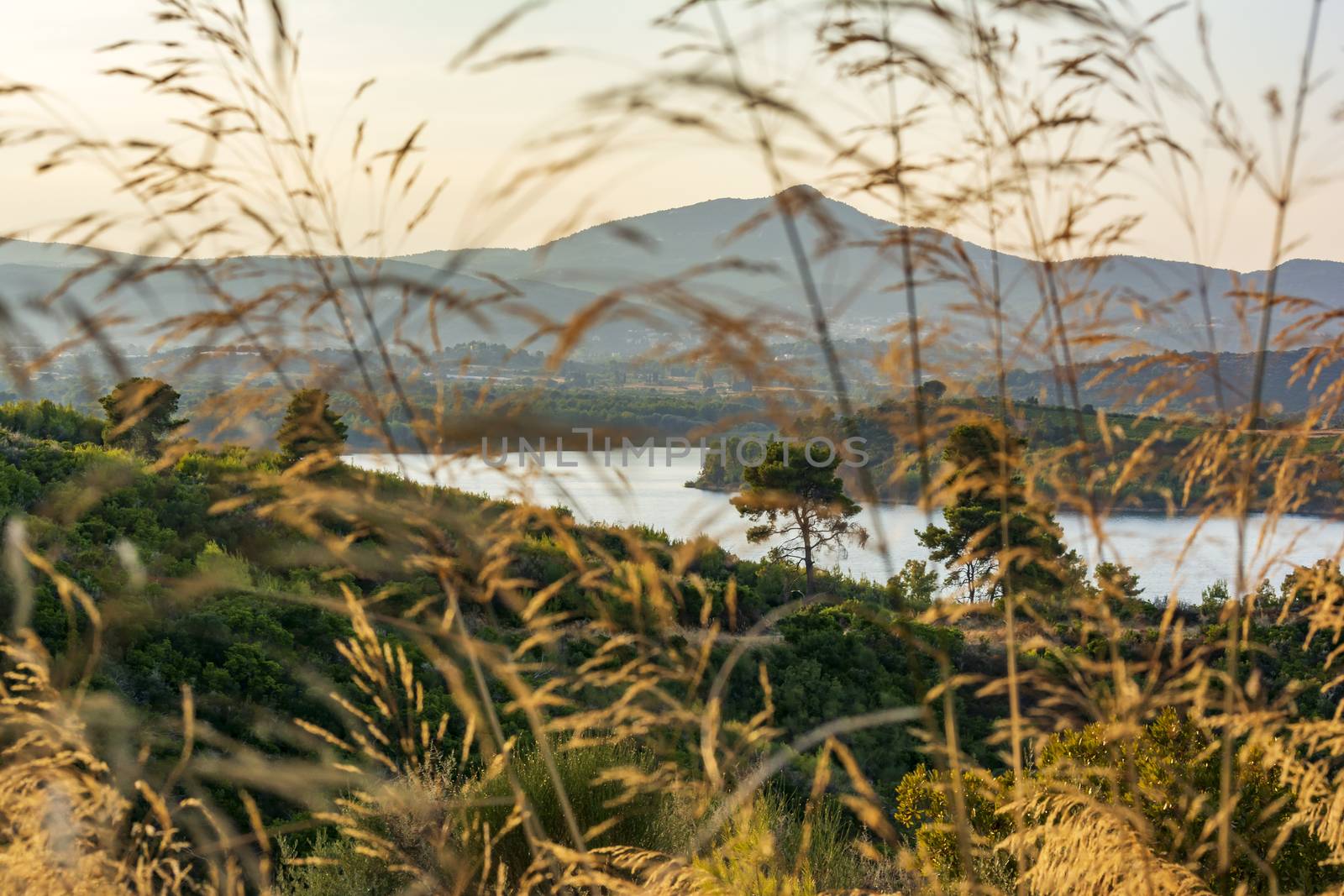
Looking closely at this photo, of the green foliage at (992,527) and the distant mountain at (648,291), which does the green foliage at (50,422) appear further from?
the distant mountain at (648,291)

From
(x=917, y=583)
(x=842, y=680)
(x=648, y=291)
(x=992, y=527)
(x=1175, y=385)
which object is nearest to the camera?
(x=648, y=291)

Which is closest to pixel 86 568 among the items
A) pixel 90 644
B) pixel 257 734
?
pixel 90 644

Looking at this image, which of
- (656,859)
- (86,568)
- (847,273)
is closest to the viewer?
(847,273)

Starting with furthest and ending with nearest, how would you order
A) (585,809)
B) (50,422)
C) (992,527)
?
1. (50,422)
2. (585,809)
3. (992,527)

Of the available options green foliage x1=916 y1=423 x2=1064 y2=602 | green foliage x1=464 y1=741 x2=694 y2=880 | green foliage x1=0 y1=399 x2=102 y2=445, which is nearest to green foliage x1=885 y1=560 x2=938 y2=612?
green foliage x1=916 y1=423 x2=1064 y2=602

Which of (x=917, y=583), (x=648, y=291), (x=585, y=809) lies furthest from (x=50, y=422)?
(x=917, y=583)

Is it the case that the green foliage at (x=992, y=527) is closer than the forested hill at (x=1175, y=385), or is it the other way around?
the green foliage at (x=992, y=527)

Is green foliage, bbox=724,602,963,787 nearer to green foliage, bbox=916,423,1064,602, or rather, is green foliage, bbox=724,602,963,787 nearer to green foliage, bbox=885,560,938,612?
green foliage, bbox=916,423,1064,602

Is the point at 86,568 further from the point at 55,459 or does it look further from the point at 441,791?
the point at 441,791

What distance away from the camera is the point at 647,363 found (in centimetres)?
152

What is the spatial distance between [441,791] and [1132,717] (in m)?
2.79

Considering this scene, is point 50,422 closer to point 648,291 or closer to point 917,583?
point 648,291

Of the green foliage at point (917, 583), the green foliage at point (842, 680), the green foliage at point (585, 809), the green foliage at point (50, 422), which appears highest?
the green foliage at point (50, 422)

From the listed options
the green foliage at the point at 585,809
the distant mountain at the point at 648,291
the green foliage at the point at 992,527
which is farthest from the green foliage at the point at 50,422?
the distant mountain at the point at 648,291
